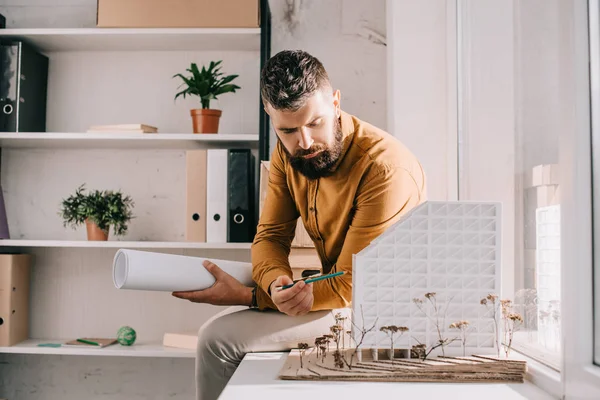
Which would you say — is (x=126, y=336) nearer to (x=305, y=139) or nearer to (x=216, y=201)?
(x=216, y=201)

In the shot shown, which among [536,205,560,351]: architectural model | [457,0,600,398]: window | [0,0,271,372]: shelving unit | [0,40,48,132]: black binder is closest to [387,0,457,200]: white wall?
[457,0,600,398]: window

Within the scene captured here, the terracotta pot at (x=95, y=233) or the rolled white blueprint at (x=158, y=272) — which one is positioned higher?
the terracotta pot at (x=95, y=233)

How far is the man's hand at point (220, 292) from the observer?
159 centimetres

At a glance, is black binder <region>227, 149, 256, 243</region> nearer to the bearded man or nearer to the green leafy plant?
the green leafy plant

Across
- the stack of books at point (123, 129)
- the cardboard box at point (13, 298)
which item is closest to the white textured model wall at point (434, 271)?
the stack of books at point (123, 129)

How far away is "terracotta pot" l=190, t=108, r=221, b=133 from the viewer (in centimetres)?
237

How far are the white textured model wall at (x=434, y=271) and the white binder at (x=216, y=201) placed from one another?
1118mm

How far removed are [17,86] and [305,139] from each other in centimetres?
140

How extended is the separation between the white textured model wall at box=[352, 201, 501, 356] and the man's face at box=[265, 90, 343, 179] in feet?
1.34

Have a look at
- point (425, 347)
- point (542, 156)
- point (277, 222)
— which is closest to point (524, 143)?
point (542, 156)

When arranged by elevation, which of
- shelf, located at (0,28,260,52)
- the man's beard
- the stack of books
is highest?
shelf, located at (0,28,260,52)

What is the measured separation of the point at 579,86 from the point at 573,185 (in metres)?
0.16

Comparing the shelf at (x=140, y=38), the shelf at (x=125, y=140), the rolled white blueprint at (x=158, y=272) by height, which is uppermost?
the shelf at (x=140, y=38)

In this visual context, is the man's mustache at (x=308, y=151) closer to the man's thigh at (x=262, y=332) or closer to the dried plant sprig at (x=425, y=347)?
the man's thigh at (x=262, y=332)
